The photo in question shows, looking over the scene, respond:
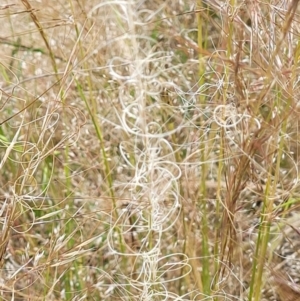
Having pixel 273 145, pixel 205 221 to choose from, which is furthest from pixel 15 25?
pixel 273 145

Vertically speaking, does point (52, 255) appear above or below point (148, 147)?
below

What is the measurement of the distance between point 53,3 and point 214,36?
33cm

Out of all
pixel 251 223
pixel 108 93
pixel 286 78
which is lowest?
pixel 251 223

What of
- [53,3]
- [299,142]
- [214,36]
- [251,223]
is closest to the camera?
[299,142]

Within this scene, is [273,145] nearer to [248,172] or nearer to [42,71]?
[248,172]

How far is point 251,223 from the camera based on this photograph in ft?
3.26

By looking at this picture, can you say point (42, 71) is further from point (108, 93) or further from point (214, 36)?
point (214, 36)

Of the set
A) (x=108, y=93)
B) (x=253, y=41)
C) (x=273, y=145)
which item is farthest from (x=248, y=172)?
(x=108, y=93)

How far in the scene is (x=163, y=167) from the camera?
910 mm

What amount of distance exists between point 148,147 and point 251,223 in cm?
27

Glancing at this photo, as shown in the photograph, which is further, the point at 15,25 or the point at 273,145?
the point at 15,25

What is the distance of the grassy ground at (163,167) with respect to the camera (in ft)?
2.54

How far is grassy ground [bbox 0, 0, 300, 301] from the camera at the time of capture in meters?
0.77

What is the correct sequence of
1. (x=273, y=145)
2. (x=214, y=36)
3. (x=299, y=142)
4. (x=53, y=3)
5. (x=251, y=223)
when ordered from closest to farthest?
(x=273, y=145) → (x=299, y=142) → (x=251, y=223) → (x=53, y=3) → (x=214, y=36)
